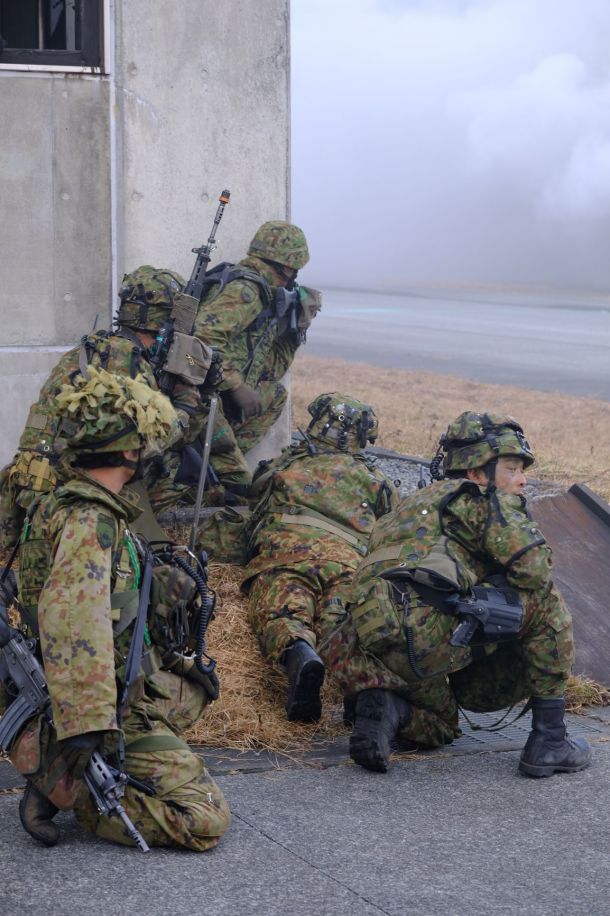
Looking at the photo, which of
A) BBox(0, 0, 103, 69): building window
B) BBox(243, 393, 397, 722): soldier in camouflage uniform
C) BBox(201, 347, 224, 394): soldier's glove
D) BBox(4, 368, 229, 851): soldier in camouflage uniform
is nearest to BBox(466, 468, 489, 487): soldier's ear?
BBox(243, 393, 397, 722): soldier in camouflage uniform

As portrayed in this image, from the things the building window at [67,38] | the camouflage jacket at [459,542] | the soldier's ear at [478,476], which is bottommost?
the camouflage jacket at [459,542]

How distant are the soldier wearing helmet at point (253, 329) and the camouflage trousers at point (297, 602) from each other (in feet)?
4.94

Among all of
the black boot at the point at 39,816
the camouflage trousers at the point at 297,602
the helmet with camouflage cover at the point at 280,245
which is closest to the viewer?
the black boot at the point at 39,816

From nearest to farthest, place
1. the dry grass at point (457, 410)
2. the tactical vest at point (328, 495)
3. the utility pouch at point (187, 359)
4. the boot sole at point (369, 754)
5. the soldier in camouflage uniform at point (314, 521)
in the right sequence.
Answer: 1. the boot sole at point (369, 754)
2. the soldier in camouflage uniform at point (314, 521)
3. the tactical vest at point (328, 495)
4. the utility pouch at point (187, 359)
5. the dry grass at point (457, 410)

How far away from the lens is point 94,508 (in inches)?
147

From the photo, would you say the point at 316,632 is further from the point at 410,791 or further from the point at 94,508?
the point at 94,508

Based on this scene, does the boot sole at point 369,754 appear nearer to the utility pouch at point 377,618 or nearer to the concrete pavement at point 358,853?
the concrete pavement at point 358,853

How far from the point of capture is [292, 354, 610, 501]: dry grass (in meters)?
10.8

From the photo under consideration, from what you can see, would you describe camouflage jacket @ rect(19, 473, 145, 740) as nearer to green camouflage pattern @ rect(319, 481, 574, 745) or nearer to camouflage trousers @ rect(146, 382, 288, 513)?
green camouflage pattern @ rect(319, 481, 574, 745)

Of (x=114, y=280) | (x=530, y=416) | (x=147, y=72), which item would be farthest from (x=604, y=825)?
(x=530, y=416)

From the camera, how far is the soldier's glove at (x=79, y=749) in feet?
11.5

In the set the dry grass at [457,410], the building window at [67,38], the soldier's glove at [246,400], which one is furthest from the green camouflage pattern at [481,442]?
the dry grass at [457,410]

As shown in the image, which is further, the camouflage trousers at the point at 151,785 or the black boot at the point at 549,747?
the black boot at the point at 549,747

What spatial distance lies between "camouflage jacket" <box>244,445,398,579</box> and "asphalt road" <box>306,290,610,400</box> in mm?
12368
